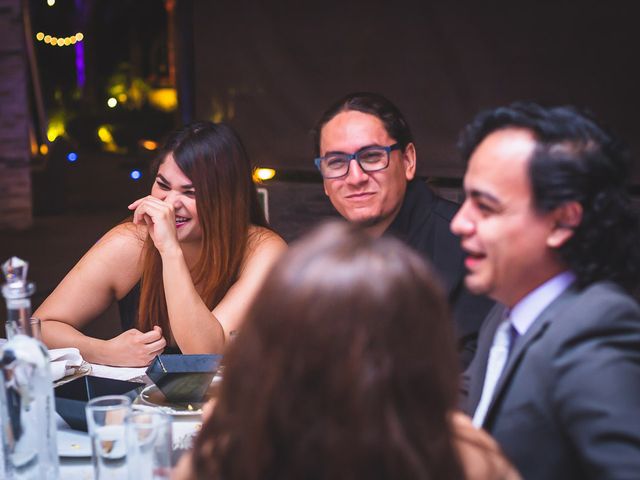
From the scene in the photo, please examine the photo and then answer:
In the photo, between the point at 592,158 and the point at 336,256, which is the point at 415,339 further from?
the point at 592,158

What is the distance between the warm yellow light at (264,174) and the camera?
4.77 m

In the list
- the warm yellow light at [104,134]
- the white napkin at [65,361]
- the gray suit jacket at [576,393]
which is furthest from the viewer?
the warm yellow light at [104,134]

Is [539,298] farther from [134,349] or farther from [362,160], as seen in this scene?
[134,349]

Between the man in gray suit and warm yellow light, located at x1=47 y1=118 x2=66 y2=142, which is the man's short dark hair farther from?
warm yellow light, located at x1=47 y1=118 x2=66 y2=142

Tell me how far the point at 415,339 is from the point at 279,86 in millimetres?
3978

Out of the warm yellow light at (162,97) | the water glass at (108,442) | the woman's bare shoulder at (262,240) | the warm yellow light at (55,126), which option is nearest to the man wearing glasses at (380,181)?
the woman's bare shoulder at (262,240)

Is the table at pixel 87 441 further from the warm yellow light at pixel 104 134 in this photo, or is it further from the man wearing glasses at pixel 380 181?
the warm yellow light at pixel 104 134

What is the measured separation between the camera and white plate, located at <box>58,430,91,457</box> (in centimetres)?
155

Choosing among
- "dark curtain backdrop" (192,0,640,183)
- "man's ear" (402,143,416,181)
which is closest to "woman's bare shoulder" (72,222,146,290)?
"man's ear" (402,143,416,181)

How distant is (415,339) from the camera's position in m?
0.85

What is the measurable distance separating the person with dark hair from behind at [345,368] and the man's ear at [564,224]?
24.3 inches

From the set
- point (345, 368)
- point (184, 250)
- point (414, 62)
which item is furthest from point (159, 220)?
point (414, 62)

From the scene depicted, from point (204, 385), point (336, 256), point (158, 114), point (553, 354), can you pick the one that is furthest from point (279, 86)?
point (158, 114)

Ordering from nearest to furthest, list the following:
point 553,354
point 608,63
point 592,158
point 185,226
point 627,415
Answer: point 627,415 < point 553,354 < point 592,158 < point 185,226 < point 608,63
